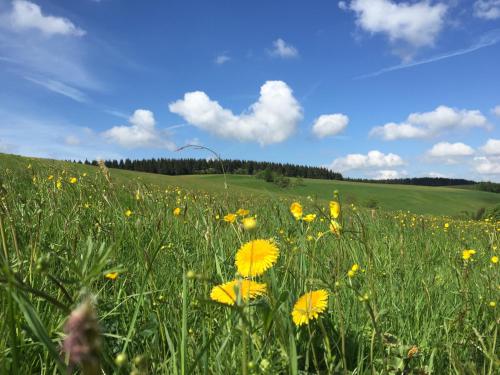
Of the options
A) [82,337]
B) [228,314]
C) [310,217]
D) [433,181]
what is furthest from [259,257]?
[433,181]

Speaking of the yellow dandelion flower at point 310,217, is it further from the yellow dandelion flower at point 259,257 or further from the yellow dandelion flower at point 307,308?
the yellow dandelion flower at point 307,308

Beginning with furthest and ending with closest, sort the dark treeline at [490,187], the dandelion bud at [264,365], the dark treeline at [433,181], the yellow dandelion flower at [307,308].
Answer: the dark treeline at [433,181] → the dark treeline at [490,187] → the yellow dandelion flower at [307,308] → the dandelion bud at [264,365]

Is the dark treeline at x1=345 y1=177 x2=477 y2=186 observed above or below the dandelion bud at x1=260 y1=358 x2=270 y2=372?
above

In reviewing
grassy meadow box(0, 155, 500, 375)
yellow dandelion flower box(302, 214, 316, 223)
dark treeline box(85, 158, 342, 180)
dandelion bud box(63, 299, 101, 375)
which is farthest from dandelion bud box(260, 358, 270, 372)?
dark treeline box(85, 158, 342, 180)

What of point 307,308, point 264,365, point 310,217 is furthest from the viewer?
point 310,217

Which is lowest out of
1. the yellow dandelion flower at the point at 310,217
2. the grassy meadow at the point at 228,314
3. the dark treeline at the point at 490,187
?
the grassy meadow at the point at 228,314

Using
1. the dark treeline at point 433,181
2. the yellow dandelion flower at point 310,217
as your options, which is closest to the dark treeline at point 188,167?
the dark treeline at point 433,181

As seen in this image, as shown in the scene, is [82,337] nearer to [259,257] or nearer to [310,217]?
[259,257]

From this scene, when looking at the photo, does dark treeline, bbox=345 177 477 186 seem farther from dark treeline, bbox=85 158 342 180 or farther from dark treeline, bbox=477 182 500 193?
dark treeline, bbox=85 158 342 180

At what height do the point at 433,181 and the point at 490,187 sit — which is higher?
the point at 433,181

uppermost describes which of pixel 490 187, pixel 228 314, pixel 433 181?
pixel 433 181

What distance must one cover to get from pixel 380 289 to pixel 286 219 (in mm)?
1875

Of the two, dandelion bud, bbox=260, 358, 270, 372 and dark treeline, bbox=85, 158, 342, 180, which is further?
dark treeline, bbox=85, 158, 342, 180

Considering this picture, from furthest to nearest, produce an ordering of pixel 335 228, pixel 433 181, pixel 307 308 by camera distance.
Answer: pixel 433 181 < pixel 335 228 < pixel 307 308
